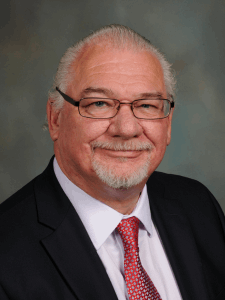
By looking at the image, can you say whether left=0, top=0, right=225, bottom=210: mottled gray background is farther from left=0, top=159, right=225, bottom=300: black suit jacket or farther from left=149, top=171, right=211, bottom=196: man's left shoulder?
left=0, top=159, right=225, bottom=300: black suit jacket

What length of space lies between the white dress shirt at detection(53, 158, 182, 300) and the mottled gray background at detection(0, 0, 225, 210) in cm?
169

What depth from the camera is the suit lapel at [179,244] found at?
7.68 ft

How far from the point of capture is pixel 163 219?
2.54m

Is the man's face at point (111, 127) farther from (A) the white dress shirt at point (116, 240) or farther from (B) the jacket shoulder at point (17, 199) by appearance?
(B) the jacket shoulder at point (17, 199)

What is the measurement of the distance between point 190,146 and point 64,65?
223 cm

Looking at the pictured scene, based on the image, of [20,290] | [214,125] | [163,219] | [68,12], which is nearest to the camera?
[20,290]

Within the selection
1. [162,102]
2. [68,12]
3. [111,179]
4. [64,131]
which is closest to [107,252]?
[111,179]

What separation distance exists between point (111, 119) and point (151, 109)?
284 millimetres

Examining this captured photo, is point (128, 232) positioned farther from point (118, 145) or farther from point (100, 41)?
point (100, 41)

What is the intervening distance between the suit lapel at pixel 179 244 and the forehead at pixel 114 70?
85 cm

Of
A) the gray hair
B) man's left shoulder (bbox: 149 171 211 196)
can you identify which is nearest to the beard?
the gray hair

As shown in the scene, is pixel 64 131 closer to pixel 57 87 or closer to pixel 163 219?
pixel 57 87

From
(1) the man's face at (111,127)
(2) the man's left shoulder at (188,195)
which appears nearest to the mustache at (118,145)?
(1) the man's face at (111,127)

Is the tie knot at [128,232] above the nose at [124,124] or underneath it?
underneath
